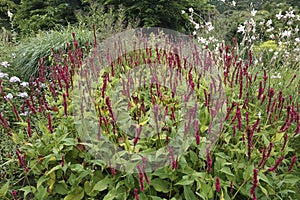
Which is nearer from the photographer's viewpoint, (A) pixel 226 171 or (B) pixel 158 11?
(A) pixel 226 171

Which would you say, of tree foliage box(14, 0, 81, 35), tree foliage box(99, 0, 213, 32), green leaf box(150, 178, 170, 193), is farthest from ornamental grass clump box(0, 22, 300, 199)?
tree foliage box(14, 0, 81, 35)

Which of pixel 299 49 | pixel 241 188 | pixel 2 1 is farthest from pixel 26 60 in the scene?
pixel 2 1

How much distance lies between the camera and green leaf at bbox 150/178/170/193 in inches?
73.7

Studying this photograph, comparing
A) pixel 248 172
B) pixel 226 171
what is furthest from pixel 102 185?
pixel 248 172

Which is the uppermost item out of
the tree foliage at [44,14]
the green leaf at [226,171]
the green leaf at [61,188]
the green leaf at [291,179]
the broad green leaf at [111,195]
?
the tree foliage at [44,14]

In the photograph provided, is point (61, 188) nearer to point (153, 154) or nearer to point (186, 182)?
point (153, 154)

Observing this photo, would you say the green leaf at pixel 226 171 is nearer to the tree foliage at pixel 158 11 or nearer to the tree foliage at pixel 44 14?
the tree foliage at pixel 158 11

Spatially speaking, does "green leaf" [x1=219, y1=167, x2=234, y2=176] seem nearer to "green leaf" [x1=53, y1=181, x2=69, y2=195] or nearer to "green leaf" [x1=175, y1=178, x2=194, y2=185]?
"green leaf" [x1=175, y1=178, x2=194, y2=185]

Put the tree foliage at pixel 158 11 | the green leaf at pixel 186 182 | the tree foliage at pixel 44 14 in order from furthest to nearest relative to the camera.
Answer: the tree foliage at pixel 44 14, the tree foliage at pixel 158 11, the green leaf at pixel 186 182

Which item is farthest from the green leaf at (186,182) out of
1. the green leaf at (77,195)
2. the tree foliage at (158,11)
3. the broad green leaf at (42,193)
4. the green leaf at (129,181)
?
the tree foliage at (158,11)

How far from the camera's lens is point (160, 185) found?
1.89 m

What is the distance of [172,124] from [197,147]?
0.22m

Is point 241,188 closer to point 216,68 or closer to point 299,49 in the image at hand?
point 216,68

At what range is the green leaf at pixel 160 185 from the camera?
1.87 meters
